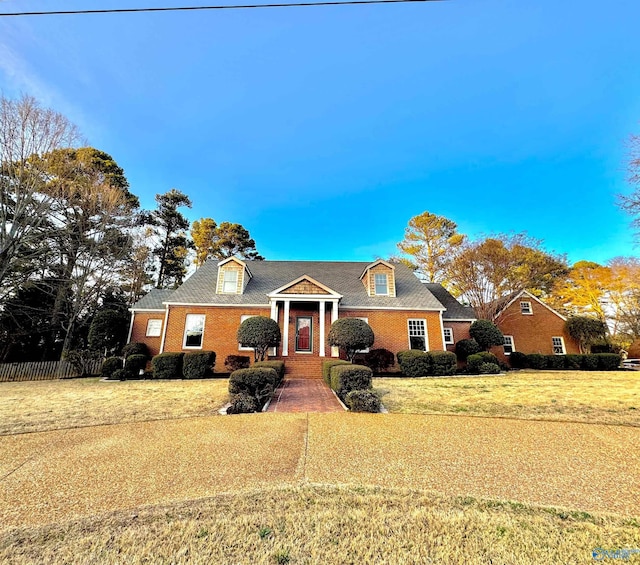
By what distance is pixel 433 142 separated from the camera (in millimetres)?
18828

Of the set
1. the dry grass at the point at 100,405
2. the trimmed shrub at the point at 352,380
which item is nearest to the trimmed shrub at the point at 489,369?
the trimmed shrub at the point at 352,380

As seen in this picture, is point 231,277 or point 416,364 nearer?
point 416,364

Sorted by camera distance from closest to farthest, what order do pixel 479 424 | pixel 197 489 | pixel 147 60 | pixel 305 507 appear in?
1. pixel 305 507
2. pixel 197 489
3. pixel 479 424
4. pixel 147 60

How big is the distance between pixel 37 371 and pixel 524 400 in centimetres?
2127

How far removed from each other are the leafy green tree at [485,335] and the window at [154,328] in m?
19.0

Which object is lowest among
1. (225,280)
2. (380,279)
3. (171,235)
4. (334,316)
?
(334,316)

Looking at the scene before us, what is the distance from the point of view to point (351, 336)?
1359cm

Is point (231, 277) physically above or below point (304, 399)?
above

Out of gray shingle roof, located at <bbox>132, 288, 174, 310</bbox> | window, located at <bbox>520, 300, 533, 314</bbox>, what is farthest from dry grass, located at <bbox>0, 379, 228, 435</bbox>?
window, located at <bbox>520, 300, 533, 314</bbox>

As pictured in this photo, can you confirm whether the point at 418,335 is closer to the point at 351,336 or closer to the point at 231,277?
the point at 351,336

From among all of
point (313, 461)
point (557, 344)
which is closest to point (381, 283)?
point (313, 461)

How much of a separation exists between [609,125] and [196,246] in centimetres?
3234

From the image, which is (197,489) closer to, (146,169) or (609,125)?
(146,169)

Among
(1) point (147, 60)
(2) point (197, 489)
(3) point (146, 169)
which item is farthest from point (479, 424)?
(3) point (146, 169)
